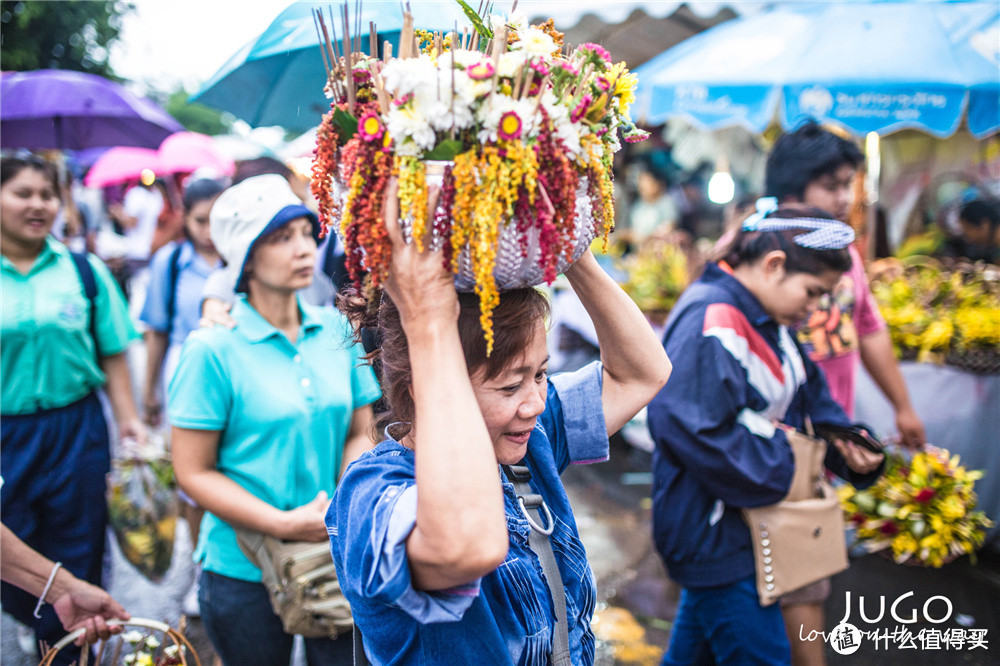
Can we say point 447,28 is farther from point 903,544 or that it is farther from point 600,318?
point 903,544

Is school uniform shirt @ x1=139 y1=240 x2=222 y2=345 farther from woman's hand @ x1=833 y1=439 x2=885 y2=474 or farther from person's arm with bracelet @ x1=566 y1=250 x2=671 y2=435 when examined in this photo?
woman's hand @ x1=833 y1=439 x2=885 y2=474

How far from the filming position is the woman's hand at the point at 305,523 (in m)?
2.13

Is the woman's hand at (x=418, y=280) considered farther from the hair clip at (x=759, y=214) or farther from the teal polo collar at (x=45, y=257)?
the teal polo collar at (x=45, y=257)

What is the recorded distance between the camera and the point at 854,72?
4621mm

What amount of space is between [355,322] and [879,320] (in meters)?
3.16

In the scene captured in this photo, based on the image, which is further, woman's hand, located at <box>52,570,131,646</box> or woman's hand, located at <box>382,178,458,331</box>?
woman's hand, located at <box>52,570,131,646</box>

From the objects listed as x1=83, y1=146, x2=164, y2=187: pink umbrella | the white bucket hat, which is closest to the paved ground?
the white bucket hat

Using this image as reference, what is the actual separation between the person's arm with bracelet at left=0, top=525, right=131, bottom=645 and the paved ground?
5.13ft

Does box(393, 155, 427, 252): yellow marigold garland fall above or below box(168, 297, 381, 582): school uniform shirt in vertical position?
above

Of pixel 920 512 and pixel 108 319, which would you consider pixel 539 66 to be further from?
pixel 920 512

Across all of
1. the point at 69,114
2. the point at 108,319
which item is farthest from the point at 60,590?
the point at 69,114

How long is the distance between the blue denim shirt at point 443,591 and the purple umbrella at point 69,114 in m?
4.42

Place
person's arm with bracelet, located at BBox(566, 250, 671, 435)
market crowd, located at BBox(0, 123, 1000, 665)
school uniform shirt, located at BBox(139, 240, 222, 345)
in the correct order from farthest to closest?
school uniform shirt, located at BBox(139, 240, 222, 345), person's arm with bracelet, located at BBox(566, 250, 671, 435), market crowd, located at BBox(0, 123, 1000, 665)

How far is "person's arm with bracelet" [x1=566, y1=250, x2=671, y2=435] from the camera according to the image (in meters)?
1.61
